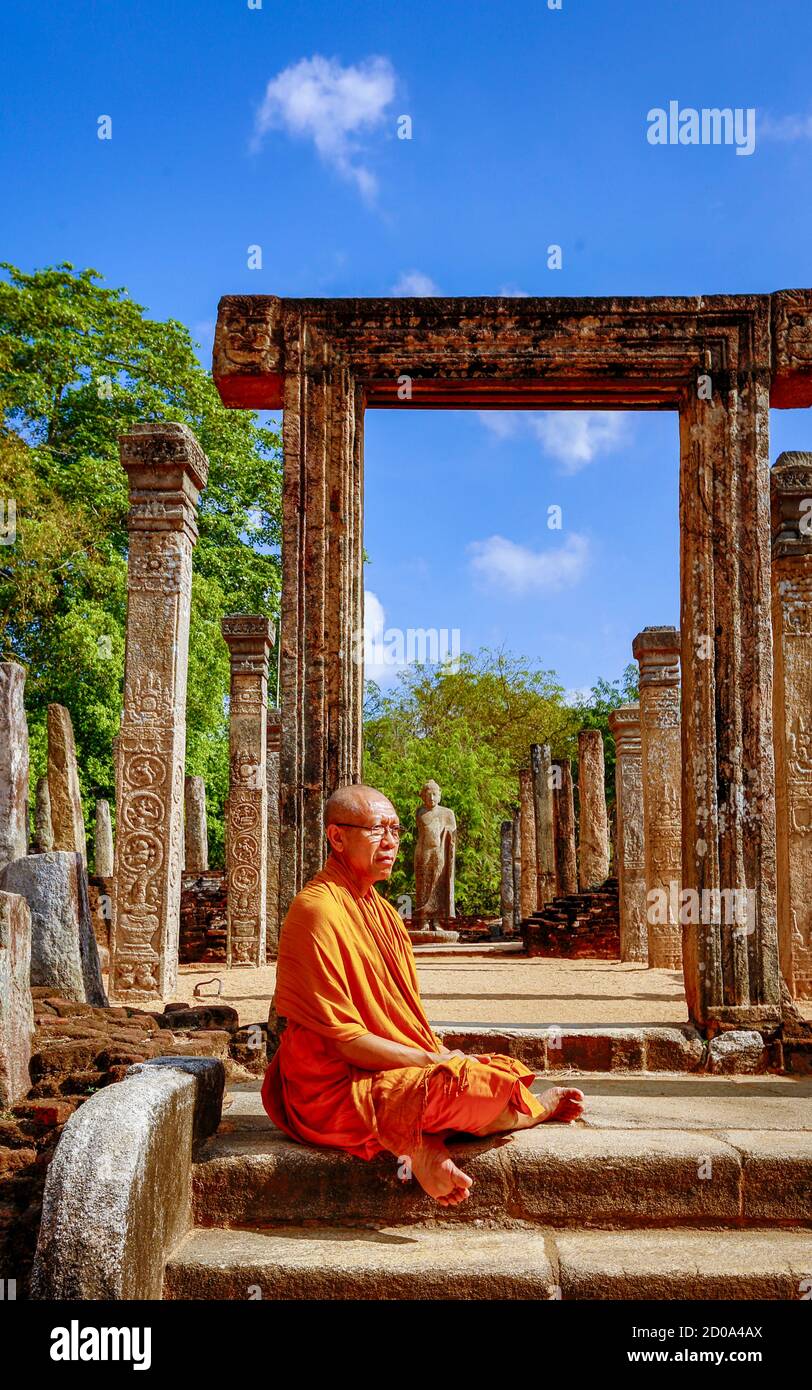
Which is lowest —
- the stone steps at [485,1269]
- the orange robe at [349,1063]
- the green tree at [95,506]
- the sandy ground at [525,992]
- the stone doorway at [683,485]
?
the sandy ground at [525,992]

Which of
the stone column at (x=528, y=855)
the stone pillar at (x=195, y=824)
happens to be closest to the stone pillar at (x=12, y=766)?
the stone pillar at (x=195, y=824)

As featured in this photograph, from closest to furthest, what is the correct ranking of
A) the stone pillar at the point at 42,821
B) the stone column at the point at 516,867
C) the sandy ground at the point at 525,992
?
the sandy ground at the point at 525,992, the stone pillar at the point at 42,821, the stone column at the point at 516,867

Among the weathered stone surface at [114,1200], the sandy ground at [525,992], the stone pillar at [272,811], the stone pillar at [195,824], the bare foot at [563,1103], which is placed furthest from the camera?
the stone pillar at [195,824]

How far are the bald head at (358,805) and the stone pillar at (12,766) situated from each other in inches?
299

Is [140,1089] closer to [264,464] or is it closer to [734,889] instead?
[734,889]

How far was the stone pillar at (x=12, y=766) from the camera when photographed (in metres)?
10.7

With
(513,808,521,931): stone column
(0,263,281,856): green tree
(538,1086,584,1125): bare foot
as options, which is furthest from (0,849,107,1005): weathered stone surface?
(513,808,521,931): stone column

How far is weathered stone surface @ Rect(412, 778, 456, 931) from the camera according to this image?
21.3 m

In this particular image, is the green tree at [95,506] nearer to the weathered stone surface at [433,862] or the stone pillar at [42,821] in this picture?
the stone pillar at [42,821]

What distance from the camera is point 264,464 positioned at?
24219mm

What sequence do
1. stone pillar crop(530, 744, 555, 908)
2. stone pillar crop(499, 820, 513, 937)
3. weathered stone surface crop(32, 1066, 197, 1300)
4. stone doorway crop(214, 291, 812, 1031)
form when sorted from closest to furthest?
weathered stone surface crop(32, 1066, 197, 1300) < stone doorway crop(214, 291, 812, 1031) < stone pillar crop(530, 744, 555, 908) < stone pillar crop(499, 820, 513, 937)

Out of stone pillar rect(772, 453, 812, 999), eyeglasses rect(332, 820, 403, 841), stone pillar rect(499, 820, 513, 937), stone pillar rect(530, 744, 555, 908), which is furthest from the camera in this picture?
stone pillar rect(499, 820, 513, 937)

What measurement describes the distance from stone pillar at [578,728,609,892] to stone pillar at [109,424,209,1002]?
38.7 ft

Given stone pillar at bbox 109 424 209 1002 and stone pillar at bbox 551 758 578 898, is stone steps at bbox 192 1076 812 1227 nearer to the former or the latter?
stone pillar at bbox 109 424 209 1002
